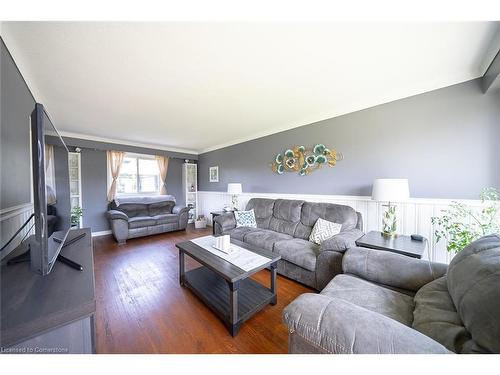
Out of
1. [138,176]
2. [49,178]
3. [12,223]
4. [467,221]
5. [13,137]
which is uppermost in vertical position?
[13,137]

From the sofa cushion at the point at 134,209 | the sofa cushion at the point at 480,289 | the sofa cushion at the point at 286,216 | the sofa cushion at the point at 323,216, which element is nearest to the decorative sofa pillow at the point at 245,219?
the sofa cushion at the point at 286,216

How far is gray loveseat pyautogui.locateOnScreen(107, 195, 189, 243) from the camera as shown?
11.4 feet

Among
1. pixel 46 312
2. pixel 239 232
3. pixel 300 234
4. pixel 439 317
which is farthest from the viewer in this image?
pixel 239 232

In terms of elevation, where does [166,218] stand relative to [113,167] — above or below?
below

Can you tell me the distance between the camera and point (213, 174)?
16.2 ft

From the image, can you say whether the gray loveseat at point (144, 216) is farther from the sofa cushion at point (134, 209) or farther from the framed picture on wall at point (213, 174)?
the framed picture on wall at point (213, 174)

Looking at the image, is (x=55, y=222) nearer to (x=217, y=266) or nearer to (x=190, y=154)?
(x=217, y=266)

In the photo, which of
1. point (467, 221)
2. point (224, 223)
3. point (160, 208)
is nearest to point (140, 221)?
point (160, 208)

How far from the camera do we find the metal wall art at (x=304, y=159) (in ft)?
8.79

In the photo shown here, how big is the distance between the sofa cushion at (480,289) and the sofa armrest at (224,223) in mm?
2497

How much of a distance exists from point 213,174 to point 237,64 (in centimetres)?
358

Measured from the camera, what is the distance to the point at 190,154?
5312mm

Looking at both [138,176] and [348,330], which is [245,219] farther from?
[138,176]
